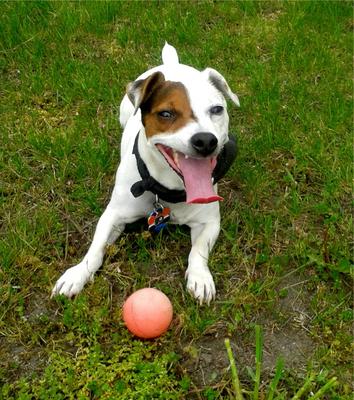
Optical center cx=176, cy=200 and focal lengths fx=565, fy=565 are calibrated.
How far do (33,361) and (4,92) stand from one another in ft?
7.96

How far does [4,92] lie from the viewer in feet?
14.1

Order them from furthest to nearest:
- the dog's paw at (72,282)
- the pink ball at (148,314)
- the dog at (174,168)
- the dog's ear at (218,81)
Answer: the dog's ear at (218,81)
the dog's paw at (72,282)
the dog at (174,168)
the pink ball at (148,314)

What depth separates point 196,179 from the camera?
2.67 m

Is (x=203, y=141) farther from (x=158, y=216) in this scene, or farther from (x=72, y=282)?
(x=72, y=282)

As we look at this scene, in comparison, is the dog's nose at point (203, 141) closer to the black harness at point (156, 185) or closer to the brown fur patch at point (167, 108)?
the brown fur patch at point (167, 108)

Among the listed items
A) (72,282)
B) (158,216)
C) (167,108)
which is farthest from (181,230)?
(167,108)

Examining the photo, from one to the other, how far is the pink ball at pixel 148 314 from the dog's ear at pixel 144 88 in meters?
0.89

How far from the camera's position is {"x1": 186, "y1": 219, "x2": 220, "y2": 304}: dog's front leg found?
111 inches

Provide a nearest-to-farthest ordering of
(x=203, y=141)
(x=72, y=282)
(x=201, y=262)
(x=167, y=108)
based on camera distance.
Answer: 1. (x=203, y=141)
2. (x=167, y=108)
3. (x=72, y=282)
4. (x=201, y=262)

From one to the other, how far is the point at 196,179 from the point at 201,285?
0.55 meters

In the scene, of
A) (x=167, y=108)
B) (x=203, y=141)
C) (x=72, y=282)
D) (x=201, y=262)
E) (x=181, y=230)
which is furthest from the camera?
(x=181, y=230)

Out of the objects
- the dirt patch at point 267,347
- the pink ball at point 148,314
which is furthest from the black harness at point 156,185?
the dirt patch at point 267,347

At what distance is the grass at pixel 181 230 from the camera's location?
255cm

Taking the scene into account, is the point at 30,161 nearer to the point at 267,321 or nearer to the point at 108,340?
the point at 108,340
